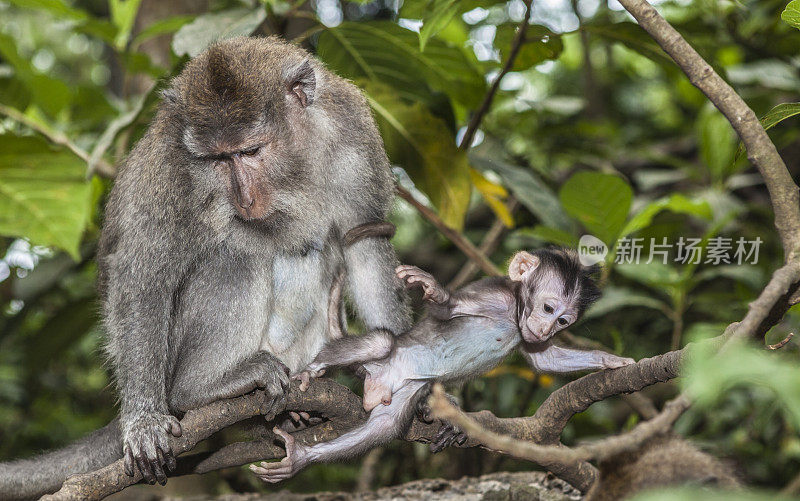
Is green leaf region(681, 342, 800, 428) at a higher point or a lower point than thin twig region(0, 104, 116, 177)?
higher

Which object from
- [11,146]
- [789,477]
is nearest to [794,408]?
[11,146]

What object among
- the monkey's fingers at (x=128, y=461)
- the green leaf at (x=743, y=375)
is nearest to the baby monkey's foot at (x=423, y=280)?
the monkey's fingers at (x=128, y=461)

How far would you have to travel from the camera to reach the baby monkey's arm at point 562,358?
10.1ft

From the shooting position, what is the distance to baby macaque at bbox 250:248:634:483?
3.07 meters

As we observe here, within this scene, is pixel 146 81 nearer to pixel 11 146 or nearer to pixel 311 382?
pixel 11 146

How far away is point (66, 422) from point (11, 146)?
3762mm

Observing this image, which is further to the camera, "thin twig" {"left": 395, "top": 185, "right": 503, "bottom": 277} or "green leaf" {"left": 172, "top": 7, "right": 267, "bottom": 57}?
"thin twig" {"left": 395, "top": 185, "right": 503, "bottom": 277}

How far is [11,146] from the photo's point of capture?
390 cm

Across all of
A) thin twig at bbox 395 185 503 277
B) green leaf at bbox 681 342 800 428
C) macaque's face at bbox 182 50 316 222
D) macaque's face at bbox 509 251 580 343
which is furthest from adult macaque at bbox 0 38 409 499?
green leaf at bbox 681 342 800 428

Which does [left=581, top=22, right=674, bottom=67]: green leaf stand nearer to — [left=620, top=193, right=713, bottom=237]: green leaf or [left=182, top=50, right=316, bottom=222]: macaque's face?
[left=620, top=193, right=713, bottom=237]: green leaf

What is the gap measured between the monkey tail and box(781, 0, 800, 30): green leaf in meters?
3.17

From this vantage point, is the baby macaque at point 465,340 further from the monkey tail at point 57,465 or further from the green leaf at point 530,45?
the green leaf at point 530,45

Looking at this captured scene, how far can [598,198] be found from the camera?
3.73 metres

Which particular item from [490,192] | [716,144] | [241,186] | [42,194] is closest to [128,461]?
[241,186]
